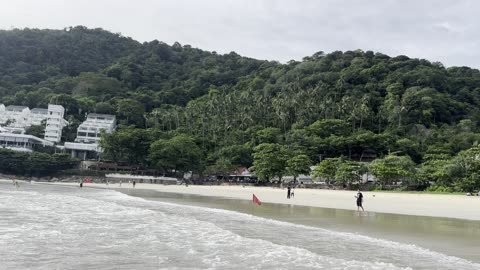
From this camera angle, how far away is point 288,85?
11662 cm

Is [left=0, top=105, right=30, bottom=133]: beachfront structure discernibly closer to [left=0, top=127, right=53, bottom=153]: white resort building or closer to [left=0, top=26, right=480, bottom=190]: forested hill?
[left=0, top=26, right=480, bottom=190]: forested hill

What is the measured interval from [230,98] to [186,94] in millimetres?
34281

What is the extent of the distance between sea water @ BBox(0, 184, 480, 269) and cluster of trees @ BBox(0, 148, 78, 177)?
71.1 m

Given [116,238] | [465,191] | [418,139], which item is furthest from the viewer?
[418,139]

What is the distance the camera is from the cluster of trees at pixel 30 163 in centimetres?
8288

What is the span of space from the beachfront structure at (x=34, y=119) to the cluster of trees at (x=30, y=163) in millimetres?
20907

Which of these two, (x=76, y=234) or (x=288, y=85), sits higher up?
(x=288, y=85)

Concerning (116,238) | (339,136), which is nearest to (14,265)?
(116,238)

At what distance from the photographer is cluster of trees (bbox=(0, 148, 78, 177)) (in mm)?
82875

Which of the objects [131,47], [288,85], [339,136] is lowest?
[339,136]

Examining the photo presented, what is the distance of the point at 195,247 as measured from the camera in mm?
11977

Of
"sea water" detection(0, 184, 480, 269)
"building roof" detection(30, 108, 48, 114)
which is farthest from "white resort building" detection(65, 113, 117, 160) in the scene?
"sea water" detection(0, 184, 480, 269)

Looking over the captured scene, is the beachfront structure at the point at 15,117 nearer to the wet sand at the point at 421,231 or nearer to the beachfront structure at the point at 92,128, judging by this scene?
the beachfront structure at the point at 92,128

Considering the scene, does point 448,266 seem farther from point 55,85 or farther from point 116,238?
point 55,85
